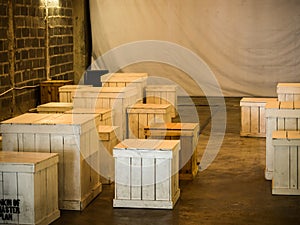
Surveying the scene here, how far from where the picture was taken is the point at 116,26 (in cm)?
1706

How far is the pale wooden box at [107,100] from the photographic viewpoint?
10.1 meters

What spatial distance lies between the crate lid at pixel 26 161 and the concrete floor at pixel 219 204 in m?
0.68

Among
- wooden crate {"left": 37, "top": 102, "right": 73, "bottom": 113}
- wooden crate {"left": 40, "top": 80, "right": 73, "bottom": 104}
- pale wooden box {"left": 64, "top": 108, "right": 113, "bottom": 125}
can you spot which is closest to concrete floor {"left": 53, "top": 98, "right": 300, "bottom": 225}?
pale wooden box {"left": 64, "top": 108, "right": 113, "bottom": 125}

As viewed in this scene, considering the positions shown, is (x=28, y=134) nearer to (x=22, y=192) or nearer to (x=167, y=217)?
(x=22, y=192)

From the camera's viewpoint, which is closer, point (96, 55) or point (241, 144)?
point (241, 144)

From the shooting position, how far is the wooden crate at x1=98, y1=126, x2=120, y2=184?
8531 millimetres

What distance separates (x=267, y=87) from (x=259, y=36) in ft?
4.06

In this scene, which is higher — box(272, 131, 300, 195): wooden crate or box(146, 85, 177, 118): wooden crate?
box(146, 85, 177, 118): wooden crate

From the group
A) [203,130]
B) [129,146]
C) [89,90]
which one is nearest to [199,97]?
[203,130]

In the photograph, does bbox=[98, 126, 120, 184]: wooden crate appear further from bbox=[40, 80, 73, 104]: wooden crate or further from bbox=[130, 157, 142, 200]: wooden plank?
bbox=[40, 80, 73, 104]: wooden crate

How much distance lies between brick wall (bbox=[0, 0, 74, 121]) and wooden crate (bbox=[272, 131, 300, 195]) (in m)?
5.57

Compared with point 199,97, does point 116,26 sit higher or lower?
higher

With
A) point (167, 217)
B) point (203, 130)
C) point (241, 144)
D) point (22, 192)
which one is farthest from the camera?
point (203, 130)

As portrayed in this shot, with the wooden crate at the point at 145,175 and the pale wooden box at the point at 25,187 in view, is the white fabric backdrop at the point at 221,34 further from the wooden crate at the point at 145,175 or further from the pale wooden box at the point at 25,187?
the pale wooden box at the point at 25,187
